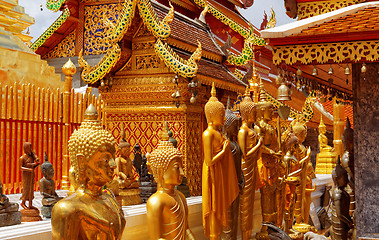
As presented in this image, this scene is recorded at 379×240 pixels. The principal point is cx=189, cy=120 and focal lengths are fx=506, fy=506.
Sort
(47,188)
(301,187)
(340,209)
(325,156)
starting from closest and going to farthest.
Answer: (47,188) < (340,209) < (301,187) < (325,156)

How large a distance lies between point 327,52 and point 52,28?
7.59 meters

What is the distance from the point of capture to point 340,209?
22.8 feet

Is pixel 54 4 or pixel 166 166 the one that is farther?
pixel 54 4

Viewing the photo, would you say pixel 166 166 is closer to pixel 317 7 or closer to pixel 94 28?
pixel 317 7

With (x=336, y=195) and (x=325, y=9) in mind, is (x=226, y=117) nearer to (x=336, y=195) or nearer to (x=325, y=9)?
(x=336, y=195)

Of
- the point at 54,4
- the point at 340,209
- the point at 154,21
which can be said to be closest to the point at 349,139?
the point at 340,209

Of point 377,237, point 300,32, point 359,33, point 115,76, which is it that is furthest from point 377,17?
point 115,76

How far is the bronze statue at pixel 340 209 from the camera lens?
22.7 ft

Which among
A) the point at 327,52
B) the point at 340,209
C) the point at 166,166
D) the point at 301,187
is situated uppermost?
the point at 327,52

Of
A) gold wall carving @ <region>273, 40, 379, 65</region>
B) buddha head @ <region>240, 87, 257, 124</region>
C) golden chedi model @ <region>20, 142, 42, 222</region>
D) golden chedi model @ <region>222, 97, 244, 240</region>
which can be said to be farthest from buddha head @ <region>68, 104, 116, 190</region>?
buddha head @ <region>240, 87, 257, 124</region>

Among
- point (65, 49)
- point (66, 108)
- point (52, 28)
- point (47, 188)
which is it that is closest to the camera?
point (47, 188)

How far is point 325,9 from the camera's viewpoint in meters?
7.34

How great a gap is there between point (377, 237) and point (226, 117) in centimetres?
219

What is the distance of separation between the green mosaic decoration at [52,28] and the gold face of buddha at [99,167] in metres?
8.66
